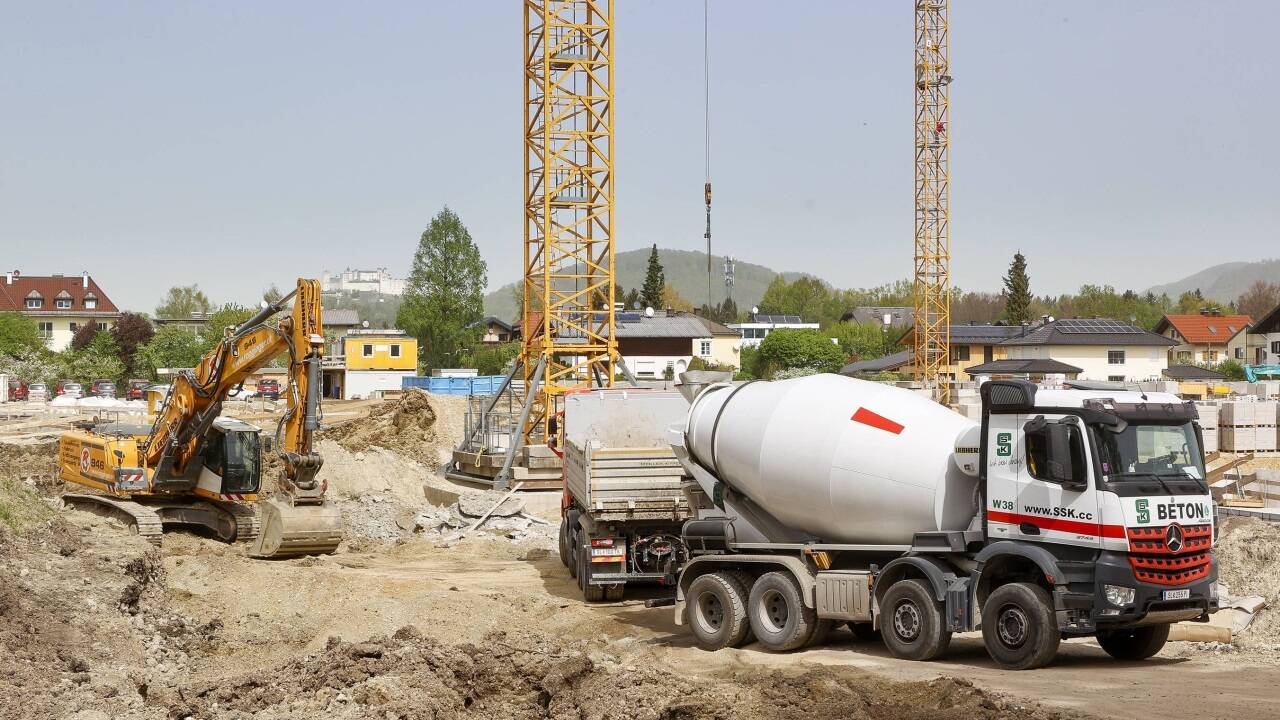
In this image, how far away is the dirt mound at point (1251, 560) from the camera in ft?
62.6

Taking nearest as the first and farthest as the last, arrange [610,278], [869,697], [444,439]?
[869,697] < [610,278] < [444,439]

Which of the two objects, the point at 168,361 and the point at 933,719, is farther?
the point at 168,361

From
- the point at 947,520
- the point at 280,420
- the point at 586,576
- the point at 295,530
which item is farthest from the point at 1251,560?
the point at 295,530

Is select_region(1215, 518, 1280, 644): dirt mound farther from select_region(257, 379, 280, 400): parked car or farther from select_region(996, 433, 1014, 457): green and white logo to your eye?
select_region(257, 379, 280, 400): parked car

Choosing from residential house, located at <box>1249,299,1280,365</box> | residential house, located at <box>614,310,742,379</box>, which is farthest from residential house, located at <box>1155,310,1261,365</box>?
residential house, located at <box>614,310,742,379</box>

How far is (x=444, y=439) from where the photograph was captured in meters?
52.3

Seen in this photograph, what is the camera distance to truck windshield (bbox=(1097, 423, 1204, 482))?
1359cm

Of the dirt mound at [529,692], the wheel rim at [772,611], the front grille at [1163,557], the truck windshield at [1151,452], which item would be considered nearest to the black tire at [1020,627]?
the front grille at [1163,557]

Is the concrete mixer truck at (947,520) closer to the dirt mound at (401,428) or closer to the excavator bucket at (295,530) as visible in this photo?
the excavator bucket at (295,530)

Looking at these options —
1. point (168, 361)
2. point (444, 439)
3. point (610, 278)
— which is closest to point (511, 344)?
point (168, 361)

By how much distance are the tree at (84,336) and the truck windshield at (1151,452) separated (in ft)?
351

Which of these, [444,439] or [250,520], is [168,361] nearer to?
[444,439]

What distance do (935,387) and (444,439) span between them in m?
29.7

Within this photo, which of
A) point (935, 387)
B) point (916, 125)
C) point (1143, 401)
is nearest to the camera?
point (1143, 401)
